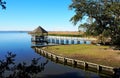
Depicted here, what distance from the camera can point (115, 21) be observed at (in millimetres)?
36219

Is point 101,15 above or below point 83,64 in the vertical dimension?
above

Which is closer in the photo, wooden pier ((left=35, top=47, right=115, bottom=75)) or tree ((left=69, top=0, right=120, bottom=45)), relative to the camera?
wooden pier ((left=35, top=47, right=115, bottom=75))

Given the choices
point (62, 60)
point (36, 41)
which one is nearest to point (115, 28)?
point (62, 60)

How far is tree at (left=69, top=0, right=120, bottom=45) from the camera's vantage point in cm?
3628

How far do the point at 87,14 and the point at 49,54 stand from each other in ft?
32.8

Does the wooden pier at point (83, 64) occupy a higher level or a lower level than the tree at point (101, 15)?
lower

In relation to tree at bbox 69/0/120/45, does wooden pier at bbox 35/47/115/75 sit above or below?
below

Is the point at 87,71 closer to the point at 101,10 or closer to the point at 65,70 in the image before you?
the point at 65,70

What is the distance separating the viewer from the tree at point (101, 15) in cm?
3628

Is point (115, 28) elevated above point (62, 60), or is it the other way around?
point (115, 28)

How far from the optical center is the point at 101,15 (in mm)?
37750

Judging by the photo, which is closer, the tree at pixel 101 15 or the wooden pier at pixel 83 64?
the wooden pier at pixel 83 64

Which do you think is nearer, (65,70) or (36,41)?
(65,70)

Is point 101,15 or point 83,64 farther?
point 101,15
